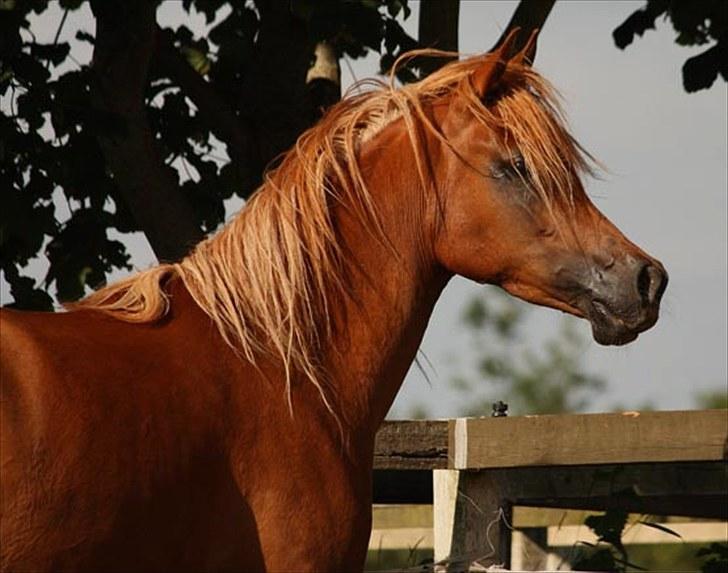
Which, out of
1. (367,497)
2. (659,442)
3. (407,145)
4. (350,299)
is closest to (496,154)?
(407,145)

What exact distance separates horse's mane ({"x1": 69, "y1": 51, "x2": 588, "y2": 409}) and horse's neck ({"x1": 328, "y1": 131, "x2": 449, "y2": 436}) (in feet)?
0.15

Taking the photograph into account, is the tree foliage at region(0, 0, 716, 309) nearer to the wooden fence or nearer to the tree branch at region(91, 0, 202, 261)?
the tree branch at region(91, 0, 202, 261)

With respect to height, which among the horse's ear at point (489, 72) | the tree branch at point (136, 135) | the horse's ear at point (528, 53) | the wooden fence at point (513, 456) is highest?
the tree branch at point (136, 135)

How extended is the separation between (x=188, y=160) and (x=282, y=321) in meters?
4.90

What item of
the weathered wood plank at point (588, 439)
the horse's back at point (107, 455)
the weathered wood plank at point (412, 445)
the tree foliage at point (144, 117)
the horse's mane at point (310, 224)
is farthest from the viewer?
the tree foliage at point (144, 117)

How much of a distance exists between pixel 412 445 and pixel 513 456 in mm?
396

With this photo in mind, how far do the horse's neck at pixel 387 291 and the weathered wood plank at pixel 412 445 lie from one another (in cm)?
92

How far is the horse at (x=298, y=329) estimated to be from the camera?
153 inches

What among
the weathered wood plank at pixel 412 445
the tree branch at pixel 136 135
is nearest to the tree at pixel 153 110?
the tree branch at pixel 136 135

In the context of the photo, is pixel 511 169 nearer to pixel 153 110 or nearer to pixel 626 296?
pixel 626 296

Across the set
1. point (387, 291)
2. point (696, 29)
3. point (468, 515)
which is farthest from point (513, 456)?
point (696, 29)

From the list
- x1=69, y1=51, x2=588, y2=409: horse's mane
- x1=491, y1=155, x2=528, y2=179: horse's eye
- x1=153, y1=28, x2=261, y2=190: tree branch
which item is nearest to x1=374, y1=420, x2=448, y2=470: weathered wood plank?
x1=69, y1=51, x2=588, y2=409: horse's mane

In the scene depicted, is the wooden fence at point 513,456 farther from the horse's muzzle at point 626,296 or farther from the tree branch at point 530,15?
the tree branch at point 530,15

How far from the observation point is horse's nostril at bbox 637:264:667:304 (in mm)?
4547
